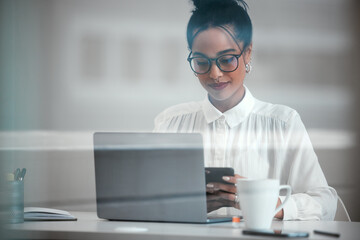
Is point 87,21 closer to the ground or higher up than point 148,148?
higher up

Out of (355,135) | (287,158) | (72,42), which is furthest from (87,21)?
(355,135)

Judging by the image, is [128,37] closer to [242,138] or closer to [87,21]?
[87,21]

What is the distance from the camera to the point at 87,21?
2375 millimetres

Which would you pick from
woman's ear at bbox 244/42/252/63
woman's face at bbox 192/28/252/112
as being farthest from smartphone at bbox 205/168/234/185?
woman's ear at bbox 244/42/252/63

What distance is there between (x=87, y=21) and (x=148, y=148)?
1203 mm

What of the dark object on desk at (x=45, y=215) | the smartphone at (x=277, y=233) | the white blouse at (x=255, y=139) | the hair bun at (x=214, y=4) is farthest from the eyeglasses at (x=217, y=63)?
the smartphone at (x=277, y=233)

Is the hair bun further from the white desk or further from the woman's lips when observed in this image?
the white desk

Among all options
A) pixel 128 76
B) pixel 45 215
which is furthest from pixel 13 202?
pixel 128 76

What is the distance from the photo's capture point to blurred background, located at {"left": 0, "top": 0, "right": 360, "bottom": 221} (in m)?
2.20

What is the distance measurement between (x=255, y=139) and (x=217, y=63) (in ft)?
1.33

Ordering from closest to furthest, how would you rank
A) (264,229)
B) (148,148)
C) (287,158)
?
(264,229) → (148,148) → (287,158)

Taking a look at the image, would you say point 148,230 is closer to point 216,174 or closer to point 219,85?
point 216,174

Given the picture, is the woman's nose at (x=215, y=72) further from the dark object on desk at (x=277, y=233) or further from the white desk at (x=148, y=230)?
the dark object on desk at (x=277, y=233)

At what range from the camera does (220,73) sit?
7.38 feet
